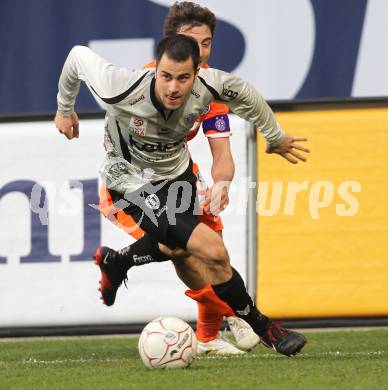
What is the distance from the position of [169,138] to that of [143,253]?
3.22 feet

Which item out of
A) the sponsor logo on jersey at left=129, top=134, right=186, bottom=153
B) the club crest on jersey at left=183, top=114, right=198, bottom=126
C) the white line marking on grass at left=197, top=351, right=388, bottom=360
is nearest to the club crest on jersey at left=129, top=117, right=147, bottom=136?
the sponsor logo on jersey at left=129, top=134, right=186, bottom=153

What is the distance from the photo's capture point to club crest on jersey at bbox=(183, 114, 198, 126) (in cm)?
666

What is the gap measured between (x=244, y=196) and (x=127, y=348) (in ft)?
5.25

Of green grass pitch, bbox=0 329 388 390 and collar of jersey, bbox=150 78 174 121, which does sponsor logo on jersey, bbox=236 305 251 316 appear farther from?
collar of jersey, bbox=150 78 174 121

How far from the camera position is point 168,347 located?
6.25 meters

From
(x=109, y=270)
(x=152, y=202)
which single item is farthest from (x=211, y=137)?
(x=109, y=270)

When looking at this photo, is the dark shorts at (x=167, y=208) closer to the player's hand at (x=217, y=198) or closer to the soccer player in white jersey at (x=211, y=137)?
the player's hand at (x=217, y=198)

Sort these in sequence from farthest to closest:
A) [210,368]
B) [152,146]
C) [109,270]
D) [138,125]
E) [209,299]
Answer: [109,270] < [209,299] < [152,146] < [138,125] < [210,368]

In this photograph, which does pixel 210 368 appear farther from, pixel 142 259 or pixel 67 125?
pixel 67 125

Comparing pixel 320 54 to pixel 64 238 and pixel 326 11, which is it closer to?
pixel 326 11

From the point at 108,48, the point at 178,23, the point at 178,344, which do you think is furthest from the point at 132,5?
the point at 178,344

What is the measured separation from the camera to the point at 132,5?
9984 mm

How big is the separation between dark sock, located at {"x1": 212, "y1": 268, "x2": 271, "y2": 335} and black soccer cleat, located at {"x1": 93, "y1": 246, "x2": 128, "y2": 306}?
102 cm

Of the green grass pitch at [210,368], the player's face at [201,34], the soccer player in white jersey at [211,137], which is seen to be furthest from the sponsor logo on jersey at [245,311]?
the player's face at [201,34]
